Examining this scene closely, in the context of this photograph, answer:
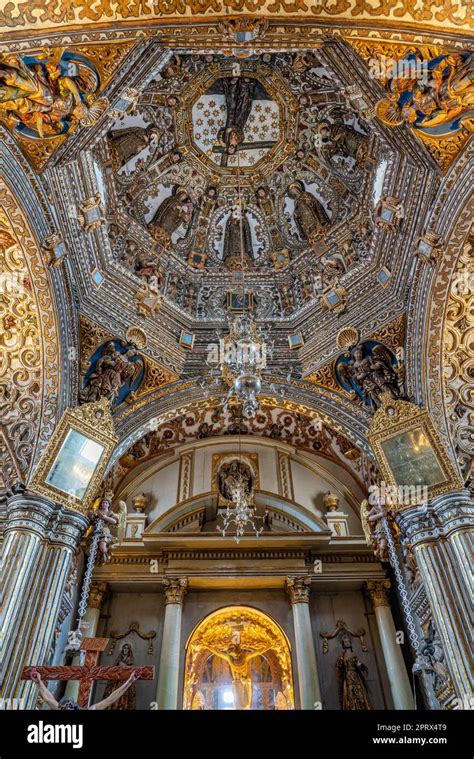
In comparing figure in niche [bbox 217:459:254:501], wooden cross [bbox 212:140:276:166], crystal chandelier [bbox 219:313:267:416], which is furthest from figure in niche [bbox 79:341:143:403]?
wooden cross [bbox 212:140:276:166]

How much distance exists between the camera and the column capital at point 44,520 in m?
7.34

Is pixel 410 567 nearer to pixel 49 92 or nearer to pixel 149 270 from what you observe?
pixel 149 270

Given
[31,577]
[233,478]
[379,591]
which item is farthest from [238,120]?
[379,591]

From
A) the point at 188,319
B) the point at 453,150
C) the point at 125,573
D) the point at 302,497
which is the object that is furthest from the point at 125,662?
the point at 453,150

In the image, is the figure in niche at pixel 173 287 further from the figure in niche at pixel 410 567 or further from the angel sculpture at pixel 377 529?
the figure in niche at pixel 410 567

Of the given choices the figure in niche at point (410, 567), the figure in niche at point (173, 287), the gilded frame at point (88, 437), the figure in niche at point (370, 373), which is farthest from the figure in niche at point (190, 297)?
the figure in niche at point (410, 567)

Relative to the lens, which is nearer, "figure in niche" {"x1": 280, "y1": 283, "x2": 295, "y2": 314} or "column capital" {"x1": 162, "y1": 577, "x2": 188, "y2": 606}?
"column capital" {"x1": 162, "y1": 577, "x2": 188, "y2": 606}

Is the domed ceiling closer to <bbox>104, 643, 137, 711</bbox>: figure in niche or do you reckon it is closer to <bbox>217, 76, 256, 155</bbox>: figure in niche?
<bbox>217, 76, 256, 155</bbox>: figure in niche

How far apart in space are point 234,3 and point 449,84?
298cm

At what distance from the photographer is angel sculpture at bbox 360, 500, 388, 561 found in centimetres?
841

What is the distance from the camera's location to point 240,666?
9500mm

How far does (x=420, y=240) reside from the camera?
8.82 metres

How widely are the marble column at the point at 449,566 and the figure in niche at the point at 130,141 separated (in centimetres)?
826
